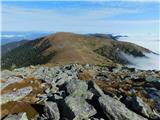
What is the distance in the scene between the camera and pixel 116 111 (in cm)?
3728

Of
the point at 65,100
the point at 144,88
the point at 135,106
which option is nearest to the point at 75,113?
the point at 65,100

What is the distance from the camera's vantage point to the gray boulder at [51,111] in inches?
1562

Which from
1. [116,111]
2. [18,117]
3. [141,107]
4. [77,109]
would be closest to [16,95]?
[18,117]

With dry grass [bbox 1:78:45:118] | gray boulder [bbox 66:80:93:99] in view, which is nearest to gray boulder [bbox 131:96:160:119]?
gray boulder [bbox 66:80:93:99]

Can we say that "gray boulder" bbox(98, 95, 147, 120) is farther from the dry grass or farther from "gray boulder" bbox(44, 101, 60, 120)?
the dry grass

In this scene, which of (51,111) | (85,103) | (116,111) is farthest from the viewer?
(51,111)

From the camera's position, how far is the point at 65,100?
4012 cm

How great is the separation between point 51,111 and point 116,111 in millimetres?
7059

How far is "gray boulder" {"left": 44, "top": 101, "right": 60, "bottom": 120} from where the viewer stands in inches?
1562

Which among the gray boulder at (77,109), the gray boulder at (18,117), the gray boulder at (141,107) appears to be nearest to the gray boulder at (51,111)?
the gray boulder at (77,109)

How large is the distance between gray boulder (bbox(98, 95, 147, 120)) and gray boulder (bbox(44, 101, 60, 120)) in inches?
180

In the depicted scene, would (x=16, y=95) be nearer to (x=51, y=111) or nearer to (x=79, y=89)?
(x=79, y=89)

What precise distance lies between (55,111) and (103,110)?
16.5 feet

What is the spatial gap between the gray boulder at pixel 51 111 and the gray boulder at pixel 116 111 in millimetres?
4575
